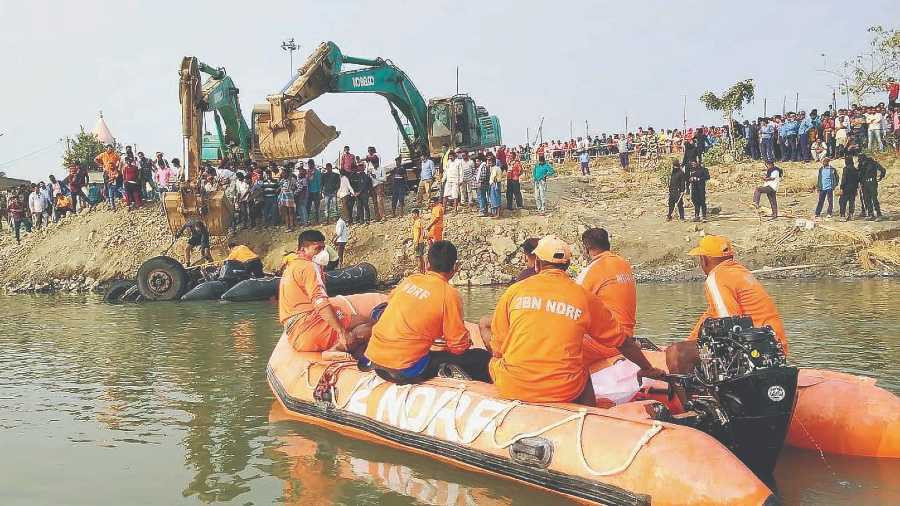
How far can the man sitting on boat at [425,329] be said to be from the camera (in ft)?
21.6

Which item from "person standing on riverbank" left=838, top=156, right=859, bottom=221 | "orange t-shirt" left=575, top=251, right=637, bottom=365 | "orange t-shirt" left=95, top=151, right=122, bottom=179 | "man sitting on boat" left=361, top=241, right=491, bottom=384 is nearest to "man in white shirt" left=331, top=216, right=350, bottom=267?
"orange t-shirt" left=95, top=151, right=122, bottom=179

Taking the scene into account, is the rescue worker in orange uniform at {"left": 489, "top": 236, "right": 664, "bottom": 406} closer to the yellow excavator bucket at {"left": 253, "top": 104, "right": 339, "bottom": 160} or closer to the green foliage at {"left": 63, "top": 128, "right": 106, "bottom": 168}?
the yellow excavator bucket at {"left": 253, "top": 104, "right": 339, "bottom": 160}

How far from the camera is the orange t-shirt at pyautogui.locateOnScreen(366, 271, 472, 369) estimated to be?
259 inches

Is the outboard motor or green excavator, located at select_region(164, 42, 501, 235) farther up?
green excavator, located at select_region(164, 42, 501, 235)

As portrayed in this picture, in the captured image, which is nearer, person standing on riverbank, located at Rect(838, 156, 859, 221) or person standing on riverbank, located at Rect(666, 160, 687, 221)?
person standing on riverbank, located at Rect(838, 156, 859, 221)

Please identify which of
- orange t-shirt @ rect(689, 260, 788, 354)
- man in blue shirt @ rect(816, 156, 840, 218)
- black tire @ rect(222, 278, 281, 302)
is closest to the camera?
orange t-shirt @ rect(689, 260, 788, 354)

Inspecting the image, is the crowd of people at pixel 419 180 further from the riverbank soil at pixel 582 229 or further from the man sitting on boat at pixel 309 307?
the man sitting on boat at pixel 309 307

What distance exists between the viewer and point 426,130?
81.3ft

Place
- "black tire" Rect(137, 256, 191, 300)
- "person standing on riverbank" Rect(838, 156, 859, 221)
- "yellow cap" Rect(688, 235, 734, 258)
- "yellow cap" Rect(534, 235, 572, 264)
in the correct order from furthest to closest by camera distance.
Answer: "person standing on riverbank" Rect(838, 156, 859, 221) < "black tire" Rect(137, 256, 191, 300) < "yellow cap" Rect(688, 235, 734, 258) < "yellow cap" Rect(534, 235, 572, 264)

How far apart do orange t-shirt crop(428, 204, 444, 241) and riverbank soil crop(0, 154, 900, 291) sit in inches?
43.7

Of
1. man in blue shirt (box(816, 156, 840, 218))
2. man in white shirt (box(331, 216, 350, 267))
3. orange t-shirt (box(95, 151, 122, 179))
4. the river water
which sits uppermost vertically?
orange t-shirt (box(95, 151, 122, 179))

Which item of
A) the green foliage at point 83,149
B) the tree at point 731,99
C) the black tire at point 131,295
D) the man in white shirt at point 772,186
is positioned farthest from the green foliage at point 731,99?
the green foliage at point 83,149

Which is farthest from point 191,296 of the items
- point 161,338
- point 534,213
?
point 534,213

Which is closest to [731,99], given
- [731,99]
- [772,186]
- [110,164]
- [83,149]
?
[731,99]
